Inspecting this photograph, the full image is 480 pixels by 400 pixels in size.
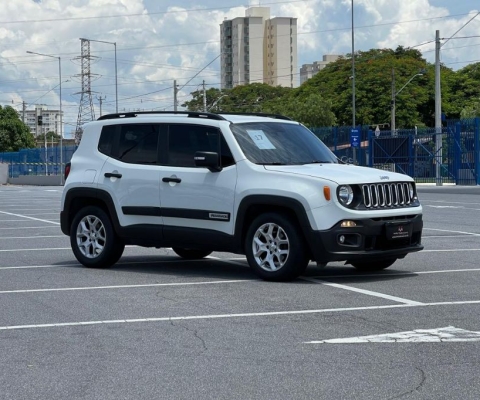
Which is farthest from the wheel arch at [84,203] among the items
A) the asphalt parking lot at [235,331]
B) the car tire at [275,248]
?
the car tire at [275,248]

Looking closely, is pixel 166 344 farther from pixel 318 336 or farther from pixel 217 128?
pixel 217 128

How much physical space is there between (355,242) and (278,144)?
172cm

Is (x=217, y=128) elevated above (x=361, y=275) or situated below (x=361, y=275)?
above

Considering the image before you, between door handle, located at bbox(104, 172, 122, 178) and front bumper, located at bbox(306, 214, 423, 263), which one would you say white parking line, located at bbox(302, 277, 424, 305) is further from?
door handle, located at bbox(104, 172, 122, 178)

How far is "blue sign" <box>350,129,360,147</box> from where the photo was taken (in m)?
49.5

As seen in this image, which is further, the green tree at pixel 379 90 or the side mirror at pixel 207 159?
the green tree at pixel 379 90

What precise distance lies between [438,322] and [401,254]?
10.2ft

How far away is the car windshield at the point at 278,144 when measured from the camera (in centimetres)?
1218

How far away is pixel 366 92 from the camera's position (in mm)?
93250

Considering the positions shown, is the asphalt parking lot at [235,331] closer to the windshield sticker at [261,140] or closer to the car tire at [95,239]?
the car tire at [95,239]

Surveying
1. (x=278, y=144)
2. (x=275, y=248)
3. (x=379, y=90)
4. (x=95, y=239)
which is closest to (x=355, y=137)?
(x=95, y=239)

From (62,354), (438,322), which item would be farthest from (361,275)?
(62,354)

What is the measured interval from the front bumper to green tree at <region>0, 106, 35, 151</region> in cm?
11817

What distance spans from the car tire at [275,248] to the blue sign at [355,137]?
38.3 metres
